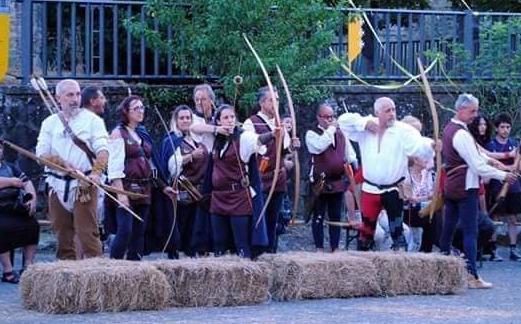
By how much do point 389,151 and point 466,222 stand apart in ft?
3.89

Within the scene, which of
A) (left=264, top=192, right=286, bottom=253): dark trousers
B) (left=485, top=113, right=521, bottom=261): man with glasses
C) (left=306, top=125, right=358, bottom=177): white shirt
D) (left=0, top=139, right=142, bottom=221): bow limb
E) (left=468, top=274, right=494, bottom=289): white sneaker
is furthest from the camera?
(left=485, top=113, right=521, bottom=261): man with glasses

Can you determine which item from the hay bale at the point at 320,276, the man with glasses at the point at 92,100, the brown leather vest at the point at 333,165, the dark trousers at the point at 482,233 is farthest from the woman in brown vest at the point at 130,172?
the dark trousers at the point at 482,233

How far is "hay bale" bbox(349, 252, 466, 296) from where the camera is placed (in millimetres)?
12906

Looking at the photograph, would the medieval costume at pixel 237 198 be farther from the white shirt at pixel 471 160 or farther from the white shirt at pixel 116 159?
the white shirt at pixel 471 160

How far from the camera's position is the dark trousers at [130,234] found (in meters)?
13.1

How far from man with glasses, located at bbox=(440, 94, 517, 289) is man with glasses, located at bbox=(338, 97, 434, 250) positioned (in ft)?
1.93

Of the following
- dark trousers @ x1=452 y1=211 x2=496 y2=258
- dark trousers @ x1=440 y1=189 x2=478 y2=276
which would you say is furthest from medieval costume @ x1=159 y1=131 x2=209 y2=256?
dark trousers @ x1=452 y1=211 x2=496 y2=258

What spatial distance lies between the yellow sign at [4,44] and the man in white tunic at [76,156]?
4.48 m

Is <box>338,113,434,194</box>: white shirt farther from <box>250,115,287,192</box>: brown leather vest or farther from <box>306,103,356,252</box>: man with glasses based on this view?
<box>306,103,356,252</box>: man with glasses

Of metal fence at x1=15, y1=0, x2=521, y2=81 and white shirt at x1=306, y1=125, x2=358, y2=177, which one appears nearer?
white shirt at x1=306, y1=125, x2=358, y2=177

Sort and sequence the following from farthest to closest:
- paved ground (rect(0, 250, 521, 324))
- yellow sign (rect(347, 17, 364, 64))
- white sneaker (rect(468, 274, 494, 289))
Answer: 1. yellow sign (rect(347, 17, 364, 64))
2. white sneaker (rect(468, 274, 494, 289))
3. paved ground (rect(0, 250, 521, 324))

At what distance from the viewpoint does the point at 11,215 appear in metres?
14.0

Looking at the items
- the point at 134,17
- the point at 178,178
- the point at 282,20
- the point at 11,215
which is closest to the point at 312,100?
the point at 282,20

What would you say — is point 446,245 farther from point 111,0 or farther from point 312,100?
point 111,0
